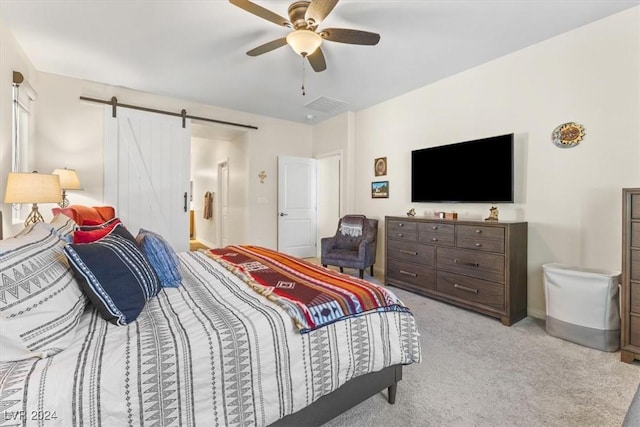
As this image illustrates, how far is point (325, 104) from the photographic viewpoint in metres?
4.52

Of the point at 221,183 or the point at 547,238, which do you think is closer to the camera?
the point at 547,238

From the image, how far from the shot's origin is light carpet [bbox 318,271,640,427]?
59.3 inches

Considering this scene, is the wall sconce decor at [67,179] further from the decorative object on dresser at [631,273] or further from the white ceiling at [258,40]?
the decorative object on dresser at [631,273]

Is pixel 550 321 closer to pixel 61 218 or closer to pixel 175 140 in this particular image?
pixel 61 218

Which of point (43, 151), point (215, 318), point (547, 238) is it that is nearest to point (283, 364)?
point (215, 318)

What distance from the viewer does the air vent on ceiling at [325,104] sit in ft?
14.2

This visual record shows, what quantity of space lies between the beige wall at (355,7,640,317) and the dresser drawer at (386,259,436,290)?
0.82 metres

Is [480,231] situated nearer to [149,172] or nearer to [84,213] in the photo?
[84,213]

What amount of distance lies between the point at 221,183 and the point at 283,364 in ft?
19.9

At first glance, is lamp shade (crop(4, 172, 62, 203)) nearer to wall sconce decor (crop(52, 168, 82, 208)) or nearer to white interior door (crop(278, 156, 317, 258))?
wall sconce decor (crop(52, 168, 82, 208))

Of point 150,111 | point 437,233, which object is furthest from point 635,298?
point 150,111

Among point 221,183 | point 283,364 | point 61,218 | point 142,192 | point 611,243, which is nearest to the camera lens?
point 283,364

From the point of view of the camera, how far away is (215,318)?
3.94 ft

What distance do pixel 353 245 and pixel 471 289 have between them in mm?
1829
